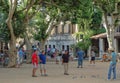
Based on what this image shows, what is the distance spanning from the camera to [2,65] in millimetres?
35031

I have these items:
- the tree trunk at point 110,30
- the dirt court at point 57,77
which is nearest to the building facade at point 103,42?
the tree trunk at point 110,30

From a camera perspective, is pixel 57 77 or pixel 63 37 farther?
pixel 63 37

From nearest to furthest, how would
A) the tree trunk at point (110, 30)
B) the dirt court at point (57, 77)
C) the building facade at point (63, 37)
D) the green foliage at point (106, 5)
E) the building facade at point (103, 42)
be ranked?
the dirt court at point (57, 77) → the green foliage at point (106, 5) → the tree trunk at point (110, 30) → the building facade at point (103, 42) → the building facade at point (63, 37)

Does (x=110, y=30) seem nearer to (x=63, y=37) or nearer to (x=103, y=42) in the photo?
(x=103, y=42)

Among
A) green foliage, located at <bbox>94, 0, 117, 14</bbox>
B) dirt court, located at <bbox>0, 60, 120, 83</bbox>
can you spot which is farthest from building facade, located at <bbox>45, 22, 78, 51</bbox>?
dirt court, located at <bbox>0, 60, 120, 83</bbox>

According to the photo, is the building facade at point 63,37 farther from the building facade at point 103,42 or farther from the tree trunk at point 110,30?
the tree trunk at point 110,30

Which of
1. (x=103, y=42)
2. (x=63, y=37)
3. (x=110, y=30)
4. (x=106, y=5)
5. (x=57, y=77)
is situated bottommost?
(x=57, y=77)

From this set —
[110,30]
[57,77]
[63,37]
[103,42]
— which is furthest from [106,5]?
[63,37]

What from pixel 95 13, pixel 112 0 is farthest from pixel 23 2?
pixel 95 13

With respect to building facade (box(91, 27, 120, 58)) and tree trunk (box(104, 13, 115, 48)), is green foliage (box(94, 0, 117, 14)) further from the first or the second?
building facade (box(91, 27, 120, 58))

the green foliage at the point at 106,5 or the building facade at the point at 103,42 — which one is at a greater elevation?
the green foliage at the point at 106,5

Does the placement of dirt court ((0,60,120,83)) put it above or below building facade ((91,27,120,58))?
below

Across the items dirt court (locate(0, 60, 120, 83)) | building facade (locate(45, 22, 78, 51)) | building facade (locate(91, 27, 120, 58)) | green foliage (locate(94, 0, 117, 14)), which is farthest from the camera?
building facade (locate(45, 22, 78, 51))

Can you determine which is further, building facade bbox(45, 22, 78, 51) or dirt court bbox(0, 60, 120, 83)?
building facade bbox(45, 22, 78, 51)
